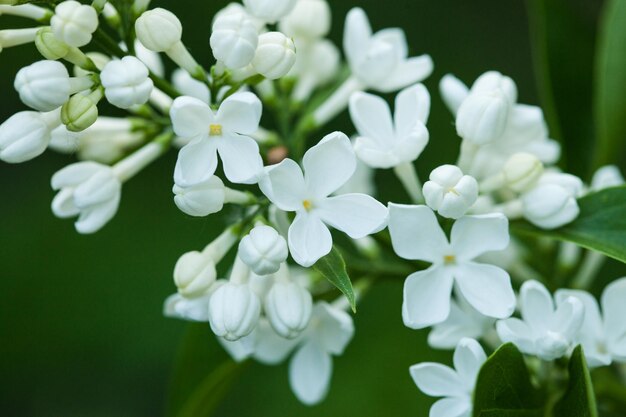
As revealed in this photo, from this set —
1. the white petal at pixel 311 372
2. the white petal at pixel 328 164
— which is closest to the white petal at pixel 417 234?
the white petal at pixel 328 164

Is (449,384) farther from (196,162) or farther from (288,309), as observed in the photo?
(196,162)

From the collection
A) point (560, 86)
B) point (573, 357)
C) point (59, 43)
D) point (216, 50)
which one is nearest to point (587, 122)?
point (560, 86)

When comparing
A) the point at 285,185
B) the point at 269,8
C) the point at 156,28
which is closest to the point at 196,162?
the point at 285,185

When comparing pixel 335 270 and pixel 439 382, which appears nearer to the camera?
pixel 335 270

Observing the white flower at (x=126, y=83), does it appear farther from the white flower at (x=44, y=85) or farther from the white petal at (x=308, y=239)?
the white petal at (x=308, y=239)

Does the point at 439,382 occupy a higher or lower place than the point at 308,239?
lower

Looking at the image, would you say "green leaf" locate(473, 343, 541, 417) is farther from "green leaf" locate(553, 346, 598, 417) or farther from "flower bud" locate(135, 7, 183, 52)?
"flower bud" locate(135, 7, 183, 52)
